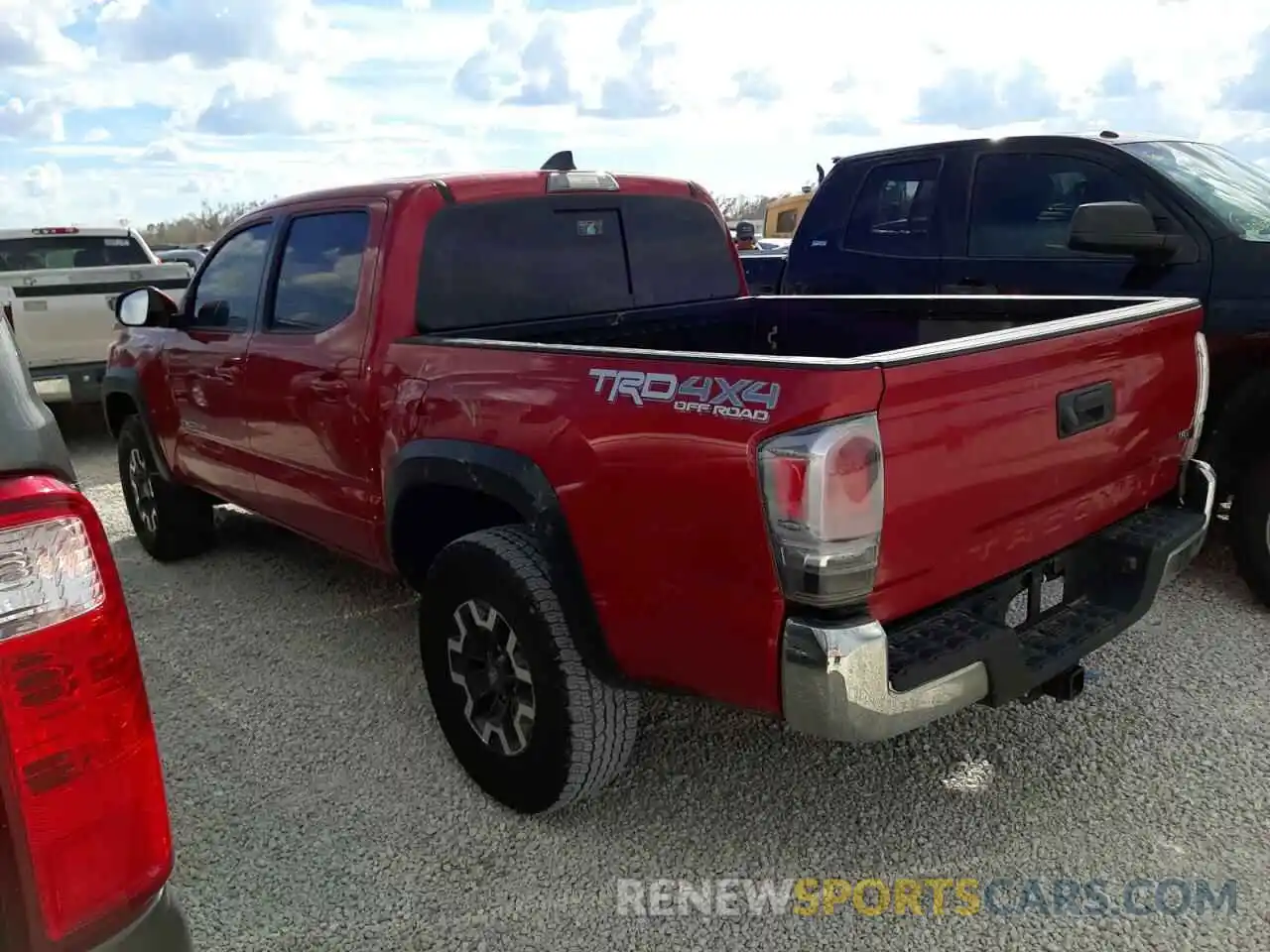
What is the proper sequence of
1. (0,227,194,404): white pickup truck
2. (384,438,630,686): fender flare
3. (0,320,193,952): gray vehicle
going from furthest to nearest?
(0,227,194,404): white pickup truck → (384,438,630,686): fender flare → (0,320,193,952): gray vehicle

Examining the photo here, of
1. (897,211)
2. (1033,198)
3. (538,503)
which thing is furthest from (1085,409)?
(897,211)

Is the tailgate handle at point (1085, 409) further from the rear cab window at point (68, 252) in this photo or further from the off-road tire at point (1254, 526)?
the rear cab window at point (68, 252)

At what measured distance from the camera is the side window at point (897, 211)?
18.6 ft

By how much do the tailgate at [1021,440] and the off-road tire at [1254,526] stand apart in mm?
1264

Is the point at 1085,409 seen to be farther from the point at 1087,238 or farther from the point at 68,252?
the point at 68,252

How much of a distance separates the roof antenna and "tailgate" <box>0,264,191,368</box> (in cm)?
568

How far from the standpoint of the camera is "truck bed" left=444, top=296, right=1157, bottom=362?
3.74 metres

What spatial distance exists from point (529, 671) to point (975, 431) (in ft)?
4.42

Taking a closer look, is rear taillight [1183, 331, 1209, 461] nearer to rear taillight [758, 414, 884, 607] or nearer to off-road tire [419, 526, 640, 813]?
rear taillight [758, 414, 884, 607]

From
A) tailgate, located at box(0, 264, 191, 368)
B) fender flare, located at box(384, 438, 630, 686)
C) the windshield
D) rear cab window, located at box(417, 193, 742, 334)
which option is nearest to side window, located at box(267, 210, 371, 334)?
rear cab window, located at box(417, 193, 742, 334)

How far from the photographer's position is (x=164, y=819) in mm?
1473

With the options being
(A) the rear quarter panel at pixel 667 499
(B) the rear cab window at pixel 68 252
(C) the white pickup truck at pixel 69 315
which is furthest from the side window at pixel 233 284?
(B) the rear cab window at pixel 68 252

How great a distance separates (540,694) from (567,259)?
69.2 inches

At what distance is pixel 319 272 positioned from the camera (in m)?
3.98
